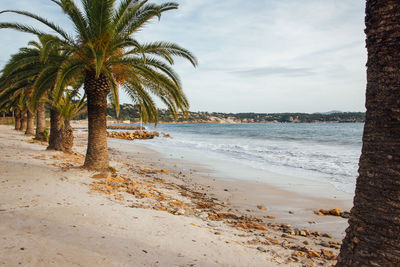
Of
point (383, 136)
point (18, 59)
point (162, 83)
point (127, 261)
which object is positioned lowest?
point (127, 261)

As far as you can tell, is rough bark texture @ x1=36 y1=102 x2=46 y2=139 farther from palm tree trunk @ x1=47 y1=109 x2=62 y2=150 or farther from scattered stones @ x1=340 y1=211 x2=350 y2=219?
scattered stones @ x1=340 y1=211 x2=350 y2=219

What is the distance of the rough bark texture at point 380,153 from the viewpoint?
205 cm

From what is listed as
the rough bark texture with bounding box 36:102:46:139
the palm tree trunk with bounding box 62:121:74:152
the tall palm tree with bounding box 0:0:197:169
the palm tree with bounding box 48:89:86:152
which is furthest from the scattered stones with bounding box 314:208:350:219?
the rough bark texture with bounding box 36:102:46:139

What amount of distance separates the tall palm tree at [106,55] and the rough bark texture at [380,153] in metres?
5.01

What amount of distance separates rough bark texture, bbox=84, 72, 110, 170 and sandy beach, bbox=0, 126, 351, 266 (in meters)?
0.57

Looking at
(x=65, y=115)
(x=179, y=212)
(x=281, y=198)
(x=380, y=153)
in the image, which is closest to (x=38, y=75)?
(x=65, y=115)

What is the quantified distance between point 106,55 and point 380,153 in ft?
22.6

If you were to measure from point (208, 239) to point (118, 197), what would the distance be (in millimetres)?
2535

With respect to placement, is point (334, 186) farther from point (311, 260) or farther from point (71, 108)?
point (71, 108)

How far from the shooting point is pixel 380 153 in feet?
6.98

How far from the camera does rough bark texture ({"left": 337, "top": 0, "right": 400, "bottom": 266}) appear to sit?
2047 millimetres

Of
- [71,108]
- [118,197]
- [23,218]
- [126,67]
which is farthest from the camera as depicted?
[71,108]

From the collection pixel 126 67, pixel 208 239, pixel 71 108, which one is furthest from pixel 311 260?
pixel 71 108

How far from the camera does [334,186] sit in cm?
856
